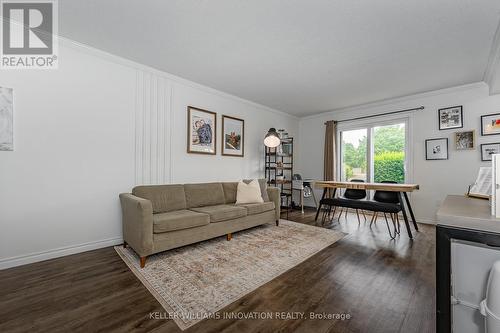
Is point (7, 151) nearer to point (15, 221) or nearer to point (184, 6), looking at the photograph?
point (15, 221)

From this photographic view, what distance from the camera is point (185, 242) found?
259 centimetres

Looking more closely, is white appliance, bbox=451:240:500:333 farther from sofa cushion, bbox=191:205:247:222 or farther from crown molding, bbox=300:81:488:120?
crown molding, bbox=300:81:488:120

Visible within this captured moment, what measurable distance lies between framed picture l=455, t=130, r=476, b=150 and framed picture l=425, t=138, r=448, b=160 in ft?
0.52

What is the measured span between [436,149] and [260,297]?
439cm

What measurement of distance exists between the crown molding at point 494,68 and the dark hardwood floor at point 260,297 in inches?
102

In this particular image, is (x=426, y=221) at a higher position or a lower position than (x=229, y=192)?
lower

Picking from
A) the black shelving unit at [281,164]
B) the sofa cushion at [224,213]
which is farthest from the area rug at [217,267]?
the black shelving unit at [281,164]

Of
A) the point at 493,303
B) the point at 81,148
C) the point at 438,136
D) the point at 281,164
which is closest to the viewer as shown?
the point at 493,303

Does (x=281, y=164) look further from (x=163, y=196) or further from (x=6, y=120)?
(x=6, y=120)

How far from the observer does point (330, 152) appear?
5.30 m

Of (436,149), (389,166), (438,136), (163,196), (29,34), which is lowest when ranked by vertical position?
(163,196)

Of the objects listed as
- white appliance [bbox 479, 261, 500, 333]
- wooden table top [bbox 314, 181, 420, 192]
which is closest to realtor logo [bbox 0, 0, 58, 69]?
white appliance [bbox 479, 261, 500, 333]

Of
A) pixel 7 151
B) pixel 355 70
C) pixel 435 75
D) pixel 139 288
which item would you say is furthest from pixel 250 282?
pixel 435 75

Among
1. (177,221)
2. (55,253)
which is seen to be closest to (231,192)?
(177,221)
